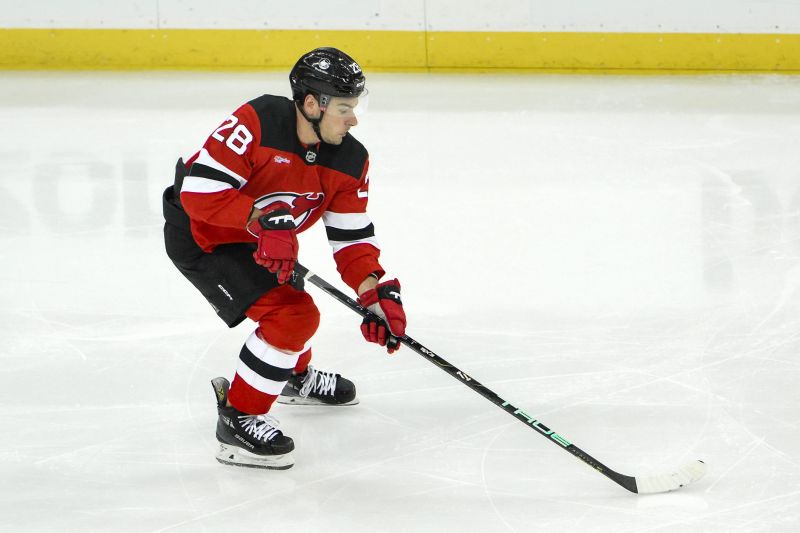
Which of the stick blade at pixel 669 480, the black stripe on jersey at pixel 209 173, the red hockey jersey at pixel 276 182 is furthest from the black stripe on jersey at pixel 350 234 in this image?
the stick blade at pixel 669 480

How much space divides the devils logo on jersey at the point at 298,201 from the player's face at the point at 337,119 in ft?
0.51

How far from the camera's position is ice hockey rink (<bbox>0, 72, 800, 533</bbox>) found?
241cm

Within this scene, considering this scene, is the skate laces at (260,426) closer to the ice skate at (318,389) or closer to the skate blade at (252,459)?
the skate blade at (252,459)

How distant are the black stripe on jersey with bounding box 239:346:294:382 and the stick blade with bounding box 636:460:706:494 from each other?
0.82 m

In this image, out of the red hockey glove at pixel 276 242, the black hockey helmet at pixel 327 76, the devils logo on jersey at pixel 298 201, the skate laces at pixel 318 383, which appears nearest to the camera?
the red hockey glove at pixel 276 242

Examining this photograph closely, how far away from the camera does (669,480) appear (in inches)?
95.1

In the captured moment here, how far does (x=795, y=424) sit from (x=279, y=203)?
1.36 metres

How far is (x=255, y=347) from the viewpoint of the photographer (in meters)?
2.56

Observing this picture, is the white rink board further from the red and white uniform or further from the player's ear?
the player's ear

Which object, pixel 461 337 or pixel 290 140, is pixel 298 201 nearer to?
pixel 290 140

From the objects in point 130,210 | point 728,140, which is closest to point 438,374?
point 130,210

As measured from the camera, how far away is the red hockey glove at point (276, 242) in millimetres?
2373

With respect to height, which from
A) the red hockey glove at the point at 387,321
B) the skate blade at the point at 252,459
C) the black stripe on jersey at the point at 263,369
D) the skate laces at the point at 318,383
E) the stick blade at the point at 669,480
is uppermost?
the red hockey glove at the point at 387,321

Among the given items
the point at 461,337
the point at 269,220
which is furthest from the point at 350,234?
the point at 461,337
